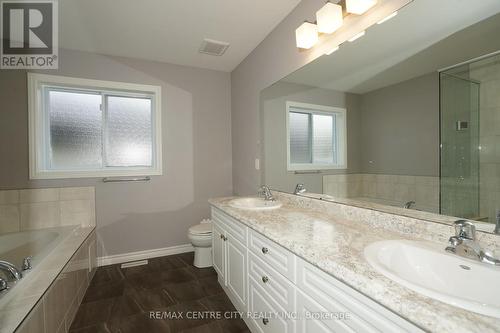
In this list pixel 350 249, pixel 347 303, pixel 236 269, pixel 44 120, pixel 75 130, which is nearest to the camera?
pixel 347 303

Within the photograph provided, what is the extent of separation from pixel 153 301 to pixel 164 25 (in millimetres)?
2467

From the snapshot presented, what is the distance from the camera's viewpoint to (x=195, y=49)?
251 cm

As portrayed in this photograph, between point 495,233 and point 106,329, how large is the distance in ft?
7.44

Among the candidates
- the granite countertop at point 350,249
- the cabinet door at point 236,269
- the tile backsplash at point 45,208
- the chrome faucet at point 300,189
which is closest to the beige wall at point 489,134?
the granite countertop at point 350,249

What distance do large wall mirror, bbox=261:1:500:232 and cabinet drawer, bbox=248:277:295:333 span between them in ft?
2.54

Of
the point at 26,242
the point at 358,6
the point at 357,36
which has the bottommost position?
the point at 26,242

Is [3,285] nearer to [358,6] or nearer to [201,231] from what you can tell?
[201,231]

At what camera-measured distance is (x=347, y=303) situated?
2.51 feet

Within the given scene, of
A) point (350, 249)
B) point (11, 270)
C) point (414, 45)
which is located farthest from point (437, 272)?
point (11, 270)

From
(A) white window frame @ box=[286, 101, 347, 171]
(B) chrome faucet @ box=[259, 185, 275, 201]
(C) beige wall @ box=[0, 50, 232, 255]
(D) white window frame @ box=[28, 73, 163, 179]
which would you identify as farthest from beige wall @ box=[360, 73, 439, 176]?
(D) white window frame @ box=[28, 73, 163, 179]

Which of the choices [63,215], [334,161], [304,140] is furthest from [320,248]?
[63,215]

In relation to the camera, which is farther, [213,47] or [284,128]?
[213,47]

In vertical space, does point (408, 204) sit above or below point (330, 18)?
below

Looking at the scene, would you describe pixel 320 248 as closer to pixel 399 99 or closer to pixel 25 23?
pixel 399 99
